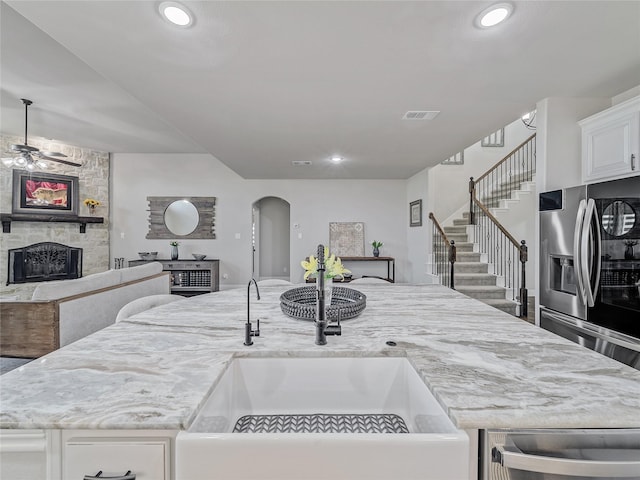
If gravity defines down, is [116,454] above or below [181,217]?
below

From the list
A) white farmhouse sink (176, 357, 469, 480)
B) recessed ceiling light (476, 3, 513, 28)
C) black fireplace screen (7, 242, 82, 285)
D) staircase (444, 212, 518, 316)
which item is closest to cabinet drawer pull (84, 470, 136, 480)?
white farmhouse sink (176, 357, 469, 480)

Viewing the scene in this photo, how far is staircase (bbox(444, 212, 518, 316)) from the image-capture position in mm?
4457

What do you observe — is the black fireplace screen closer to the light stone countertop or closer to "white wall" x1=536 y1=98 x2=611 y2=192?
the light stone countertop

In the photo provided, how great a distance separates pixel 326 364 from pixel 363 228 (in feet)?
19.3

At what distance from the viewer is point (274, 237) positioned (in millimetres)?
8172

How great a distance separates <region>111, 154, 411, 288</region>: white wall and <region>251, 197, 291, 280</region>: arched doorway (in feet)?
4.23

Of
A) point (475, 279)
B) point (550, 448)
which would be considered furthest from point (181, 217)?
point (550, 448)

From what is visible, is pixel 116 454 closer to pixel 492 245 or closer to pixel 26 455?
pixel 26 455

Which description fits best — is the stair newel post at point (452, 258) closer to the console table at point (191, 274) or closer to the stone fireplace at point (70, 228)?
the console table at point (191, 274)

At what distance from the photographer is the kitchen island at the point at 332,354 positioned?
2.43 feet

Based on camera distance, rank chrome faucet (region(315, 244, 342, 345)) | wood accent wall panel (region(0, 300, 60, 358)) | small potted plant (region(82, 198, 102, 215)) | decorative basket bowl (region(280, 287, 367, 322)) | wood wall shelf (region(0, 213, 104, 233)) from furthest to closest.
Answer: small potted plant (region(82, 198, 102, 215)), wood wall shelf (region(0, 213, 104, 233)), wood accent wall panel (region(0, 300, 60, 358)), decorative basket bowl (region(280, 287, 367, 322)), chrome faucet (region(315, 244, 342, 345))

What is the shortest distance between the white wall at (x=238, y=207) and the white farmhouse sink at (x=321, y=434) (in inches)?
223

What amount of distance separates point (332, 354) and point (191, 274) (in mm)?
5838

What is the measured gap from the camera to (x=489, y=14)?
163 cm
